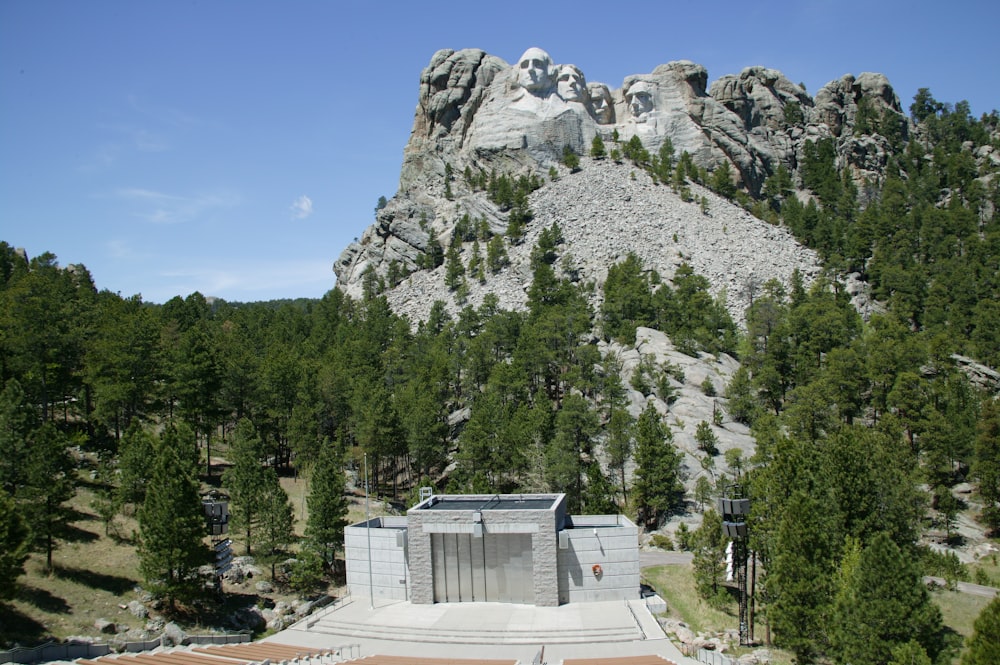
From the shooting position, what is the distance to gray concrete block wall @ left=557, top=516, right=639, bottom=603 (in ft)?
95.1

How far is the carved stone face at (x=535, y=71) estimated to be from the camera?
380ft

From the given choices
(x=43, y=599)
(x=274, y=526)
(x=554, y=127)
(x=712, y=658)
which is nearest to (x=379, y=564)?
(x=274, y=526)

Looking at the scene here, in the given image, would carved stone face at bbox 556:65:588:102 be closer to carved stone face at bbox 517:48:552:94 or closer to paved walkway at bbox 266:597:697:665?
carved stone face at bbox 517:48:552:94

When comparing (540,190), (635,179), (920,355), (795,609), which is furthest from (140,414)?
(635,179)

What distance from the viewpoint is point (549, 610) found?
28.2 metres

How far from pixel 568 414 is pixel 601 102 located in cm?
8887

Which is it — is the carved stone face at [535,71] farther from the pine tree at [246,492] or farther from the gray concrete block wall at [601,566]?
the gray concrete block wall at [601,566]

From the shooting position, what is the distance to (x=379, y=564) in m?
30.9

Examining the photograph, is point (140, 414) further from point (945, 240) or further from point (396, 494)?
point (945, 240)

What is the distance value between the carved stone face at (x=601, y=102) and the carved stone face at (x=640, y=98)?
3.93m

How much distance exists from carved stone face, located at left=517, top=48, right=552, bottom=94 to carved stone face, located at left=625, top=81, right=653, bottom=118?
52.0ft

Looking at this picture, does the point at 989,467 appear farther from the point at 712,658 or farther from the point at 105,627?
the point at 105,627

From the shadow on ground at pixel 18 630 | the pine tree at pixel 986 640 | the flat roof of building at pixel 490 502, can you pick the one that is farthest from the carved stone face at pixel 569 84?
the pine tree at pixel 986 640

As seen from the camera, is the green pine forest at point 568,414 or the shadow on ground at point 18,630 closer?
the shadow on ground at point 18,630
